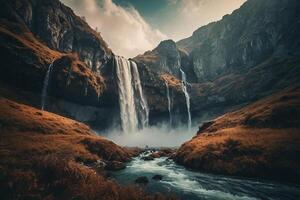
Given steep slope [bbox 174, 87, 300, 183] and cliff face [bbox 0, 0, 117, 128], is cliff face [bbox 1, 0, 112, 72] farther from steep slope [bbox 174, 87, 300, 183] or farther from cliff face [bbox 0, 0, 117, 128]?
steep slope [bbox 174, 87, 300, 183]

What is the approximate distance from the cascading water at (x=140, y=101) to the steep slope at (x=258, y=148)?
64640 millimetres

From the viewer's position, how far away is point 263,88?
144625mm

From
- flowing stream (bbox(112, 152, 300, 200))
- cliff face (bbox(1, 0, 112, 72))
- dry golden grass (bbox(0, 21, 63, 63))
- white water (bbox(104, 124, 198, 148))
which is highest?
cliff face (bbox(1, 0, 112, 72))

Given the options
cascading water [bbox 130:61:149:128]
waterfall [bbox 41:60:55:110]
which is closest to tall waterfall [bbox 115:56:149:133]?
cascading water [bbox 130:61:149:128]

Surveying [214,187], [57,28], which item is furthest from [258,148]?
[57,28]

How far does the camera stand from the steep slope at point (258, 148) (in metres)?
46.1

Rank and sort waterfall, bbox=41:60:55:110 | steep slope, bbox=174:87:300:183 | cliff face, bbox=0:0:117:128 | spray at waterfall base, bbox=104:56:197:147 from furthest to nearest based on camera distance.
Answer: spray at waterfall base, bbox=104:56:197:147
waterfall, bbox=41:60:55:110
cliff face, bbox=0:0:117:128
steep slope, bbox=174:87:300:183

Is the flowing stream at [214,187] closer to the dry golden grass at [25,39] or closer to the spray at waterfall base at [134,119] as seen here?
the dry golden grass at [25,39]

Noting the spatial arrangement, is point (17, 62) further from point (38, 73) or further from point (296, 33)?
point (296, 33)

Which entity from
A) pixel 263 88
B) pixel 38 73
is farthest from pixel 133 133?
pixel 263 88

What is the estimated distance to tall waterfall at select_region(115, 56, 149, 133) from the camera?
12376cm

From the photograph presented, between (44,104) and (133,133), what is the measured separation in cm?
4776

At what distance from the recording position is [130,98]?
130 m

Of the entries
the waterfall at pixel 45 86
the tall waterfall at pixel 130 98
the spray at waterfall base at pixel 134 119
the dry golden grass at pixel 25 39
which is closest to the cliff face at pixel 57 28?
the dry golden grass at pixel 25 39
